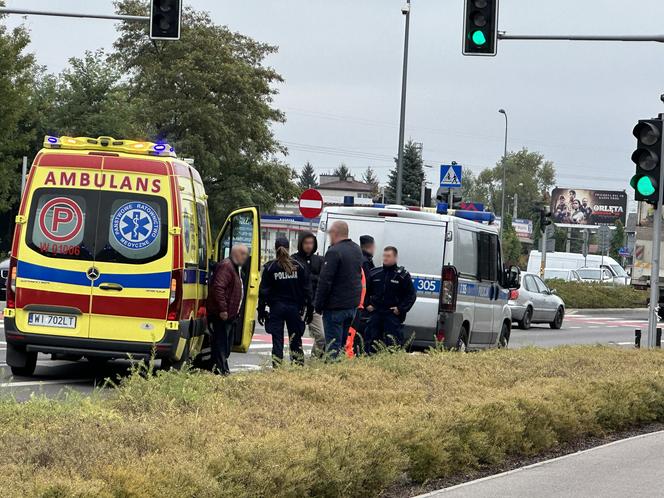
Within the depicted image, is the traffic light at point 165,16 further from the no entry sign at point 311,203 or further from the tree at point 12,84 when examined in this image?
the tree at point 12,84

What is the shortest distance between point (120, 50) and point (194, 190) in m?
56.4

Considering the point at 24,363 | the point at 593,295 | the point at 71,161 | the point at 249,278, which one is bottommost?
the point at 593,295

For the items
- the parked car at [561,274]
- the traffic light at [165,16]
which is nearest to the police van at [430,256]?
the traffic light at [165,16]

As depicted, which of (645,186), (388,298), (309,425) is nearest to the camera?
(309,425)

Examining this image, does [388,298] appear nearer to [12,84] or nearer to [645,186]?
[645,186]

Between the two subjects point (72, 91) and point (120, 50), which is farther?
point (120, 50)

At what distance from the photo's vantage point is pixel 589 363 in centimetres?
1538

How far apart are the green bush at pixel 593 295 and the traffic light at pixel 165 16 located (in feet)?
98.3

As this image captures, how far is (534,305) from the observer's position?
35.8m

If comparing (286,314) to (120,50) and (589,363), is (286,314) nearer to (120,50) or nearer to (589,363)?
(589,363)

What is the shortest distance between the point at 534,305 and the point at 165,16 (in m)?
17.6

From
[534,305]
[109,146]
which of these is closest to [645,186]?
[109,146]

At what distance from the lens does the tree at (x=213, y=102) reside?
66438mm

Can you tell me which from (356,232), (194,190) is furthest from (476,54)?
(194,190)
